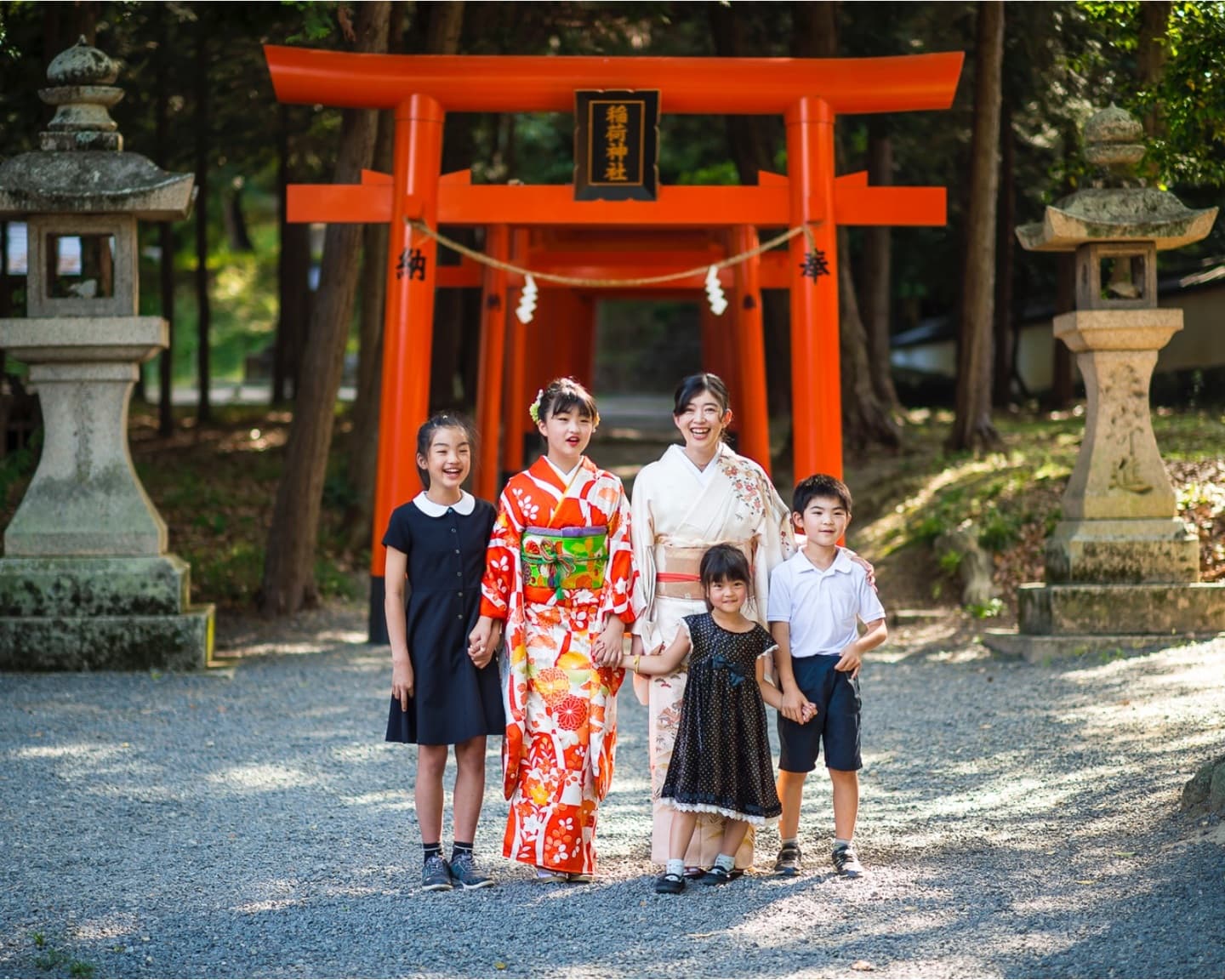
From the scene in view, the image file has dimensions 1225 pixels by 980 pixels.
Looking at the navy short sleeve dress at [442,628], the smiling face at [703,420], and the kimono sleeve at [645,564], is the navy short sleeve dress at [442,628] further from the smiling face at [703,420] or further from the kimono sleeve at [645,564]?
the smiling face at [703,420]

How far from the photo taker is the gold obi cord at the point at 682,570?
169 inches

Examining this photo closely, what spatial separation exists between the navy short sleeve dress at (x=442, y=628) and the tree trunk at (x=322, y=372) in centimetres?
588

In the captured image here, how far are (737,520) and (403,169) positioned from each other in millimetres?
5296

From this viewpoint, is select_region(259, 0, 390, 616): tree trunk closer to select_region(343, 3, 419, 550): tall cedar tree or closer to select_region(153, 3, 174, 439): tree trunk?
select_region(343, 3, 419, 550): tall cedar tree

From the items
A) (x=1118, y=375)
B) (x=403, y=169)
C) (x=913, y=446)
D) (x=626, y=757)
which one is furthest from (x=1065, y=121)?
(x=626, y=757)

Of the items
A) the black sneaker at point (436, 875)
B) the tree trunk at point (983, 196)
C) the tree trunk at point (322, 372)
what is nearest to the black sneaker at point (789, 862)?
the black sneaker at point (436, 875)

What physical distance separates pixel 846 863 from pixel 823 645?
67 centimetres

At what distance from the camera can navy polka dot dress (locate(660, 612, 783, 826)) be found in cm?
412

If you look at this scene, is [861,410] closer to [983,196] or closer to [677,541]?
[983,196]

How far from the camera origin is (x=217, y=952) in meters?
3.56

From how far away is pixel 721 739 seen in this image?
4.15 metres

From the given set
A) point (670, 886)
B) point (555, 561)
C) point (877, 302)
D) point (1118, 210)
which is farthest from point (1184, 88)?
point (877, 302)

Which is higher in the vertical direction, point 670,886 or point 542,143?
point 542,143

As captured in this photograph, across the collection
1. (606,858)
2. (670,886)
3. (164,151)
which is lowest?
(606,858)
